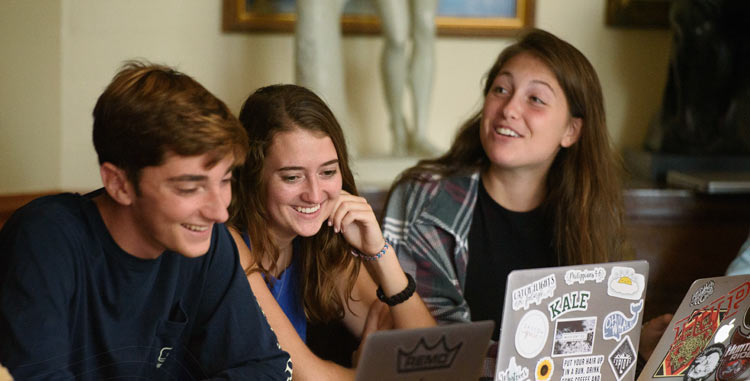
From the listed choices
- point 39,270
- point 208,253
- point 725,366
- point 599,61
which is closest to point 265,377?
point 208,253

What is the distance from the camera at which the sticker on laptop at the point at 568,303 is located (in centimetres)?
130

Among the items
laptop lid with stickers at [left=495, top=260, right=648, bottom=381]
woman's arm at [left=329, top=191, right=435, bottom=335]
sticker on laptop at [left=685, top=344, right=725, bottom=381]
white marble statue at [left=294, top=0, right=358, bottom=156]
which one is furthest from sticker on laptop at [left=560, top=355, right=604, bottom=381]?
white marble statue at [left=294, top=0, right=358, bottom=156]

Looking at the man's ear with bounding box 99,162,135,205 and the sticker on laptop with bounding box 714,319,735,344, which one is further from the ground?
the man's ear with bounding box 99,162,135,205

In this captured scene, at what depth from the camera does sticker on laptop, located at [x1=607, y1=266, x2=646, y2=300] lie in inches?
53.4

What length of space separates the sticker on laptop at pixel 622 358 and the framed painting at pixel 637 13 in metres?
3.35

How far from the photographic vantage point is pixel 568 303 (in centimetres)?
132

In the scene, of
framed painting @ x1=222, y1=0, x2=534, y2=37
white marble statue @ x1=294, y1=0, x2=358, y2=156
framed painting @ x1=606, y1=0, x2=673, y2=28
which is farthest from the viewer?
framed painting @ x1=606, y1=0, x2=673, y2=28

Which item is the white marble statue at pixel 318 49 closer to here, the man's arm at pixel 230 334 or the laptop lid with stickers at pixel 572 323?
the man's arm at pixel 230 334

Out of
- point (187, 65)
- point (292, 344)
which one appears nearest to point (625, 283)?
point (292, 344)

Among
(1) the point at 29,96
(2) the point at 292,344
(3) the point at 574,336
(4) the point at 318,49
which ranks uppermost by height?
(4) the point at 318,49

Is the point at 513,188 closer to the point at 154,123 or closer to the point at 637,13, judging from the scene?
the point at 154,123

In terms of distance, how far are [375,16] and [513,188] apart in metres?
2.35

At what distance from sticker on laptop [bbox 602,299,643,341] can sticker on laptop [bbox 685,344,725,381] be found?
6.9 inches

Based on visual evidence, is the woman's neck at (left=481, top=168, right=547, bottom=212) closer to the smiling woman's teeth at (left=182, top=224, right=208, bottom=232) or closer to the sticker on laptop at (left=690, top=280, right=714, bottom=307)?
the sticker on laptop at (left=690, top=280, right=714, bottom=307)
